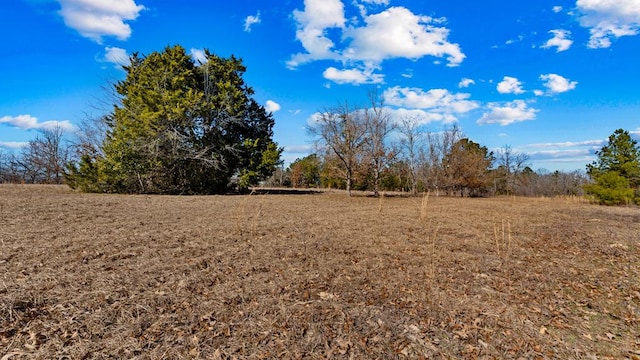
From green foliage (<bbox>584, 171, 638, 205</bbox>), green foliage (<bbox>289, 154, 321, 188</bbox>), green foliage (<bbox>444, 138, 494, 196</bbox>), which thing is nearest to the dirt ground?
green foliage (<bbox>584, 171, 638, 205</bbox>)

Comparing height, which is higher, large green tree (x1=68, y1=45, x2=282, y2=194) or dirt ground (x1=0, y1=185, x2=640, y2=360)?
large green tree (x1=68, y1=45, x2=282, y2=194)

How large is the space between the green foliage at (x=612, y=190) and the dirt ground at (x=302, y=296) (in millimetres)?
13780

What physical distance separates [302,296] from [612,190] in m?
20.5

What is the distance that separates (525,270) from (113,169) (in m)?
16.8

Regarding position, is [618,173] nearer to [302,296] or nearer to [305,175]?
[302,296]

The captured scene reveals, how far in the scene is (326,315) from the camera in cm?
303

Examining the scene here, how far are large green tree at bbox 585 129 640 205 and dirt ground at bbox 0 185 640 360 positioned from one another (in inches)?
550

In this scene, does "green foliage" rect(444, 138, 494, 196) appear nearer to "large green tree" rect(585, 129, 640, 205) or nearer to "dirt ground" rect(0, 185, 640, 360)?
"large green tree" rect(585, 129, 640, 205)

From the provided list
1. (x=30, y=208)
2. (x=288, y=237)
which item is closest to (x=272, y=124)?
(x=30, y=208)

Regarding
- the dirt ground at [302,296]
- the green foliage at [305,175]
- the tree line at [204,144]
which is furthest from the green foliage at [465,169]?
the dirt ground at [302,296]

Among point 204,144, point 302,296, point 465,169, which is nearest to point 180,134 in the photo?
point 204,144

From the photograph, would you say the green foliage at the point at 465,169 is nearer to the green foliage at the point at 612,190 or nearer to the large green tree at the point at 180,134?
the green foliage at the point at 612,190

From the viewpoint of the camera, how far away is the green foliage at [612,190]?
53.5 feet

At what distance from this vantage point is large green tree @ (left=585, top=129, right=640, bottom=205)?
16562mm
